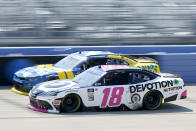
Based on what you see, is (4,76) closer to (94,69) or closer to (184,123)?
(94,69)

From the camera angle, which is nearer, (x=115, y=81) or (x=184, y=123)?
(x=184, y=123)

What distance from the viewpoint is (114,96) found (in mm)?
9430

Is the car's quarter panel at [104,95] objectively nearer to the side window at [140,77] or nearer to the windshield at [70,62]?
the side window at [140,77]

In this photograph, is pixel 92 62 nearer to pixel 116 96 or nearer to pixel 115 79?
pixel 115 79

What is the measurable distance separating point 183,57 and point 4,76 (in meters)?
6.34

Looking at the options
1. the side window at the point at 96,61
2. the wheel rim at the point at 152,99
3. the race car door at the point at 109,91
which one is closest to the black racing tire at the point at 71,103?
the race car door at the point at 109,91

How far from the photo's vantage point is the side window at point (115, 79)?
9.47m

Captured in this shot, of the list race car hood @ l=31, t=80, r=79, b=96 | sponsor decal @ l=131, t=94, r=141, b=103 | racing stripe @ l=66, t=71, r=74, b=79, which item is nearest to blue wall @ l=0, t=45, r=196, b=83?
racing stripe @ l=66, t=71, r=74, b=79

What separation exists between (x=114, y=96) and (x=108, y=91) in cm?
18

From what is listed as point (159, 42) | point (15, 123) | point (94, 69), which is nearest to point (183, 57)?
point (159, 42)

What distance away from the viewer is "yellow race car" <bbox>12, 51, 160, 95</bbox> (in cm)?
1173

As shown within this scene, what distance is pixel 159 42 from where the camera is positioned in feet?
62.0

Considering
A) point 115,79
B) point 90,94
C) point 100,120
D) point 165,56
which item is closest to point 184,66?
point 165,56

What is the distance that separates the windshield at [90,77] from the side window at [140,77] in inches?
28.4
